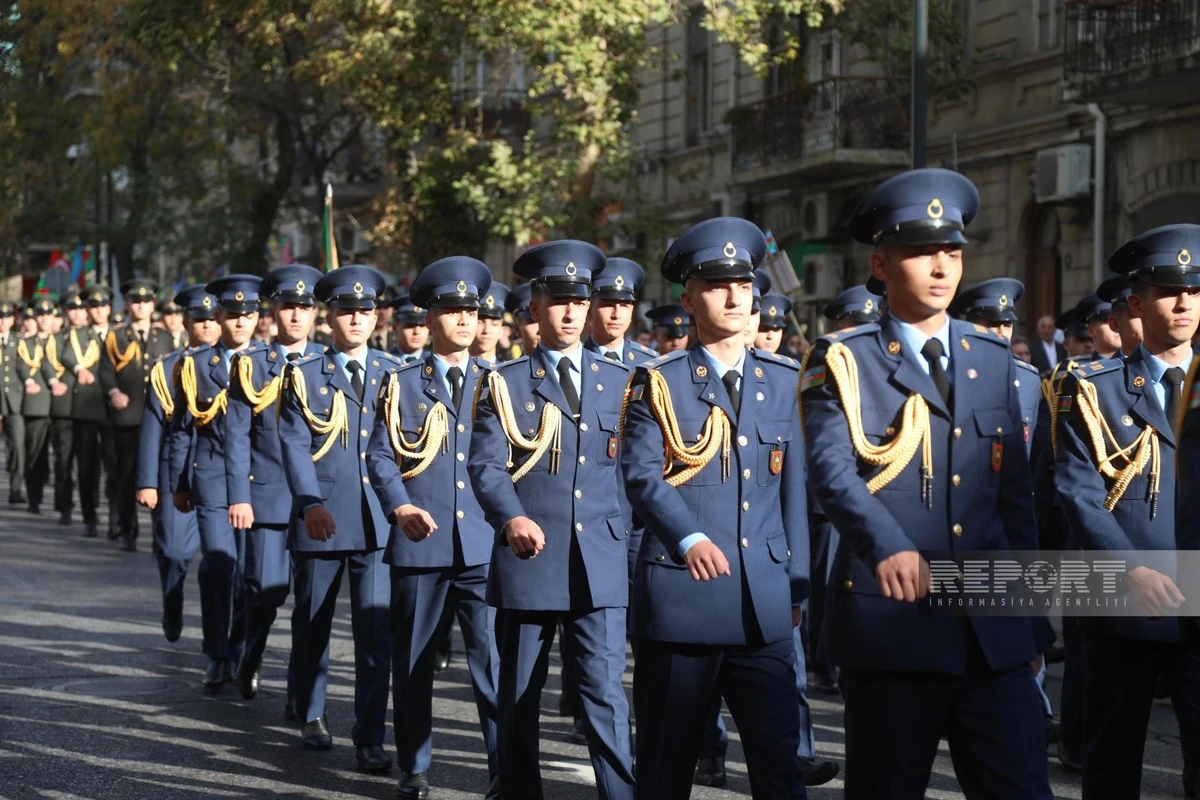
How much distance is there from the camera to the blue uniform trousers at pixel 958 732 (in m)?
4.73

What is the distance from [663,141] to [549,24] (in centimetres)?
1454

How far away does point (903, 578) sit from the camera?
4.63m

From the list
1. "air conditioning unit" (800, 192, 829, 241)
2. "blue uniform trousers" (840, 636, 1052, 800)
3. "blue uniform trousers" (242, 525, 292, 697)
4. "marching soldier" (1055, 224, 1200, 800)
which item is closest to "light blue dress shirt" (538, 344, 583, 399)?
"marching soldier" (1055, 224, 1200, 800)

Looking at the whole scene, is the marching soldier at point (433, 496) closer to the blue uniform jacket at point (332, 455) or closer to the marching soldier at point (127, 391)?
the blue uniform jacket at point (332, 455)

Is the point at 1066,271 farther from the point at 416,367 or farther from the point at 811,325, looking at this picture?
the point at 416,367

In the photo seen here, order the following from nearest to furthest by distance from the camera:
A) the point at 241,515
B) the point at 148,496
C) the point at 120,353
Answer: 1. the point at 241,515
2. the point at 148,496
3. the point at 120,353

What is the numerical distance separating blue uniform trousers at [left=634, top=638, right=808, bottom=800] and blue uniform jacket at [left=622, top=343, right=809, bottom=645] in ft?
0.25

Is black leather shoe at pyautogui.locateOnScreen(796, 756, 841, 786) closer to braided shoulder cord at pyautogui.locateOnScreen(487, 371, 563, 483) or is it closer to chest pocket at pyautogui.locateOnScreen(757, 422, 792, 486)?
braided shoulder cord at pyautogui.locateOnScreen(487, 371, 563, 483)

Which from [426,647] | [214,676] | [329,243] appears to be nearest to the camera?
[426,647]

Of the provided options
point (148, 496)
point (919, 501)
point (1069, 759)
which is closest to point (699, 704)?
point (919, 501)

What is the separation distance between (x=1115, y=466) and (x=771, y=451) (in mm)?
1172

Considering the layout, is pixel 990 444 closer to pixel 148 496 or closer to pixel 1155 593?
pixel 1155 593

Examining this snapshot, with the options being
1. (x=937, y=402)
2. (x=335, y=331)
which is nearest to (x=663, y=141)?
(x=335, y=331)

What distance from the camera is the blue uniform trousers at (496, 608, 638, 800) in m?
6.50
